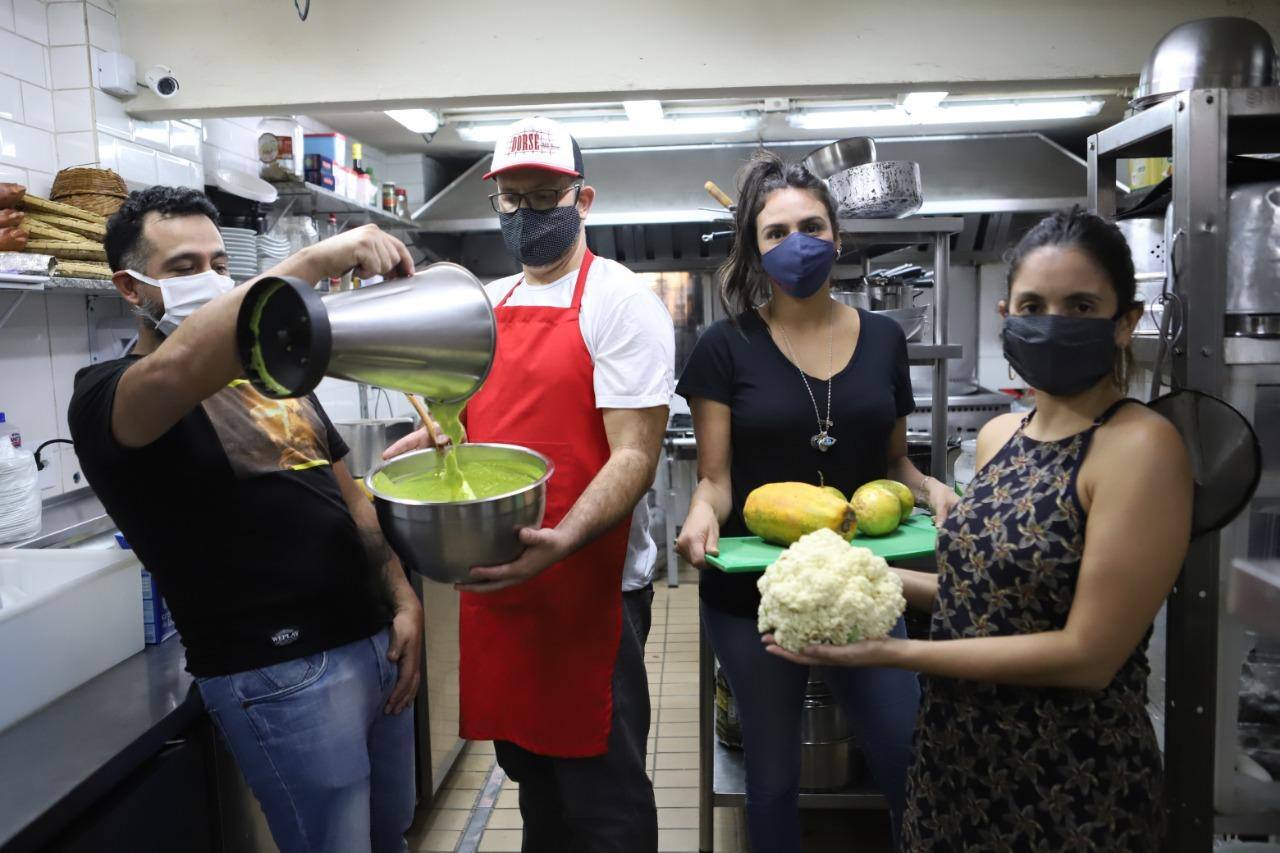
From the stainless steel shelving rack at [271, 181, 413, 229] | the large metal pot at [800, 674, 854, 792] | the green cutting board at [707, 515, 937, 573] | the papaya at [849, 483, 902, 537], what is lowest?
Answer: the large metal pot at [800, 674, 854, 792]

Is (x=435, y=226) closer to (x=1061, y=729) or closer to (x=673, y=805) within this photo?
(x=673, y=805)

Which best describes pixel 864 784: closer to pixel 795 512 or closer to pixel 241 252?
pixel 795 512

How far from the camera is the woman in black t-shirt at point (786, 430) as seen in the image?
1.71 meters

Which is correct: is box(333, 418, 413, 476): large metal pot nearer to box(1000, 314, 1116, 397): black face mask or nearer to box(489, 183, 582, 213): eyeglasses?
box(489, 183, 582, 213): eyeglasses

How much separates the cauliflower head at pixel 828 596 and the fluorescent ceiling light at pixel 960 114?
3.83m

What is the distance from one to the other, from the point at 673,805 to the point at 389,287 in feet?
7.29

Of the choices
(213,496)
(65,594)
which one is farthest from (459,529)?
(65,594)

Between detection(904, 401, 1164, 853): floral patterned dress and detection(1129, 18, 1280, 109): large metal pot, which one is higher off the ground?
detection(1129, 18, 1280, 109): large metal pot

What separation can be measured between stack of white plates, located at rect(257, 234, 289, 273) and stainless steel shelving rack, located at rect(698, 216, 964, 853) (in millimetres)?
2138

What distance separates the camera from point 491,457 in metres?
1.49

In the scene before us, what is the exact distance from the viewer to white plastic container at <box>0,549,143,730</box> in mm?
1470

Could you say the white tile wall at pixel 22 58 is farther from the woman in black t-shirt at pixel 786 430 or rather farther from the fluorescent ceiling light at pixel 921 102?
the fluorescent ceiling light at pixel 921 102

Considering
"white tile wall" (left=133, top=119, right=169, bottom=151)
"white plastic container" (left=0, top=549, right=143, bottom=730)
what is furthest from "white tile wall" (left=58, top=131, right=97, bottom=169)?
"white plastic container" (left=0, top=549, right=143, bottom=730)

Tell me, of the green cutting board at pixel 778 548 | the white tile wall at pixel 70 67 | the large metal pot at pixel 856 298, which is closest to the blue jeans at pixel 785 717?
the green cutting board at pixel 778 548
